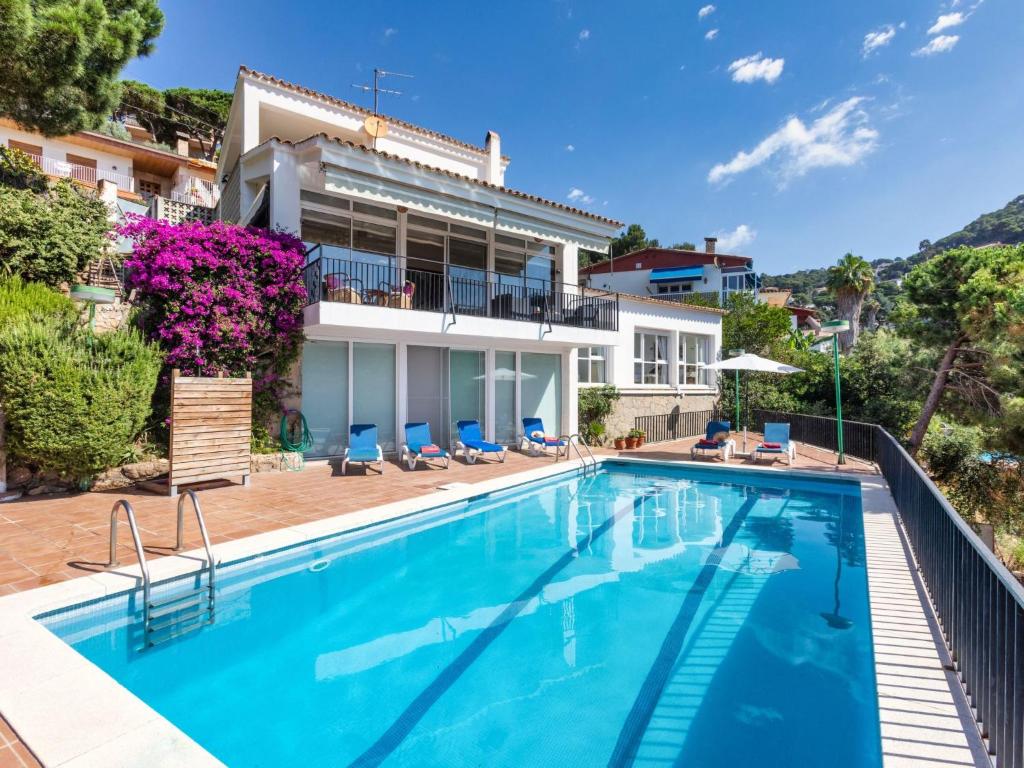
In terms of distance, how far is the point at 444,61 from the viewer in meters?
23.8

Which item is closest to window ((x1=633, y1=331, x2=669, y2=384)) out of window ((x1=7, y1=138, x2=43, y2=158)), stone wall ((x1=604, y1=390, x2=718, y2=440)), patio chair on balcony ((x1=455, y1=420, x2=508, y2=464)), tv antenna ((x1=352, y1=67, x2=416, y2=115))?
stone wall ((x1=604, y1=390, x2=718, y2=440))

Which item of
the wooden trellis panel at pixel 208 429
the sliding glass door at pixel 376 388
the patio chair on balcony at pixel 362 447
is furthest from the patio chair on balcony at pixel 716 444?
the wooden trellis panel at pixel 208 429

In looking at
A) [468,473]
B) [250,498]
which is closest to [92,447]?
[250,498]

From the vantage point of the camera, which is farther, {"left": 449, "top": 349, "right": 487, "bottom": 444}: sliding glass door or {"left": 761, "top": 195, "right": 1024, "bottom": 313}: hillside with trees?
{"left": 761, "top": 195, "right": 1024, "bottom": 313}: hillside with trees

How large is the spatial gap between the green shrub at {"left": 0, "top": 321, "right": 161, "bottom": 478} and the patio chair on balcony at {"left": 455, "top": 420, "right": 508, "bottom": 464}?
8.75m

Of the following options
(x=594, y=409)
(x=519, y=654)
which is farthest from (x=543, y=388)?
(x=519, y=654)

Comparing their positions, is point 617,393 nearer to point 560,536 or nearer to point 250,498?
point 560,536

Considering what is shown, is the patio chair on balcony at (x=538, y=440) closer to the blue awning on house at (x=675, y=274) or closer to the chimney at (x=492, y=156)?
the chimney at (x=492, y=156)

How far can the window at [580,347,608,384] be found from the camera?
75.9 feet

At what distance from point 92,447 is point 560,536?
31.2 feet

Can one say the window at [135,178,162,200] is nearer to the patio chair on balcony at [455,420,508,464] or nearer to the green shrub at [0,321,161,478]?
the green shrub at [0,321,161,478]

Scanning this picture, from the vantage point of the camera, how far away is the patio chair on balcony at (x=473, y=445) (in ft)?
54.7

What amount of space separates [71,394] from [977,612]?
13579 mm

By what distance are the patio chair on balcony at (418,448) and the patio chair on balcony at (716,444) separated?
8.92 m
